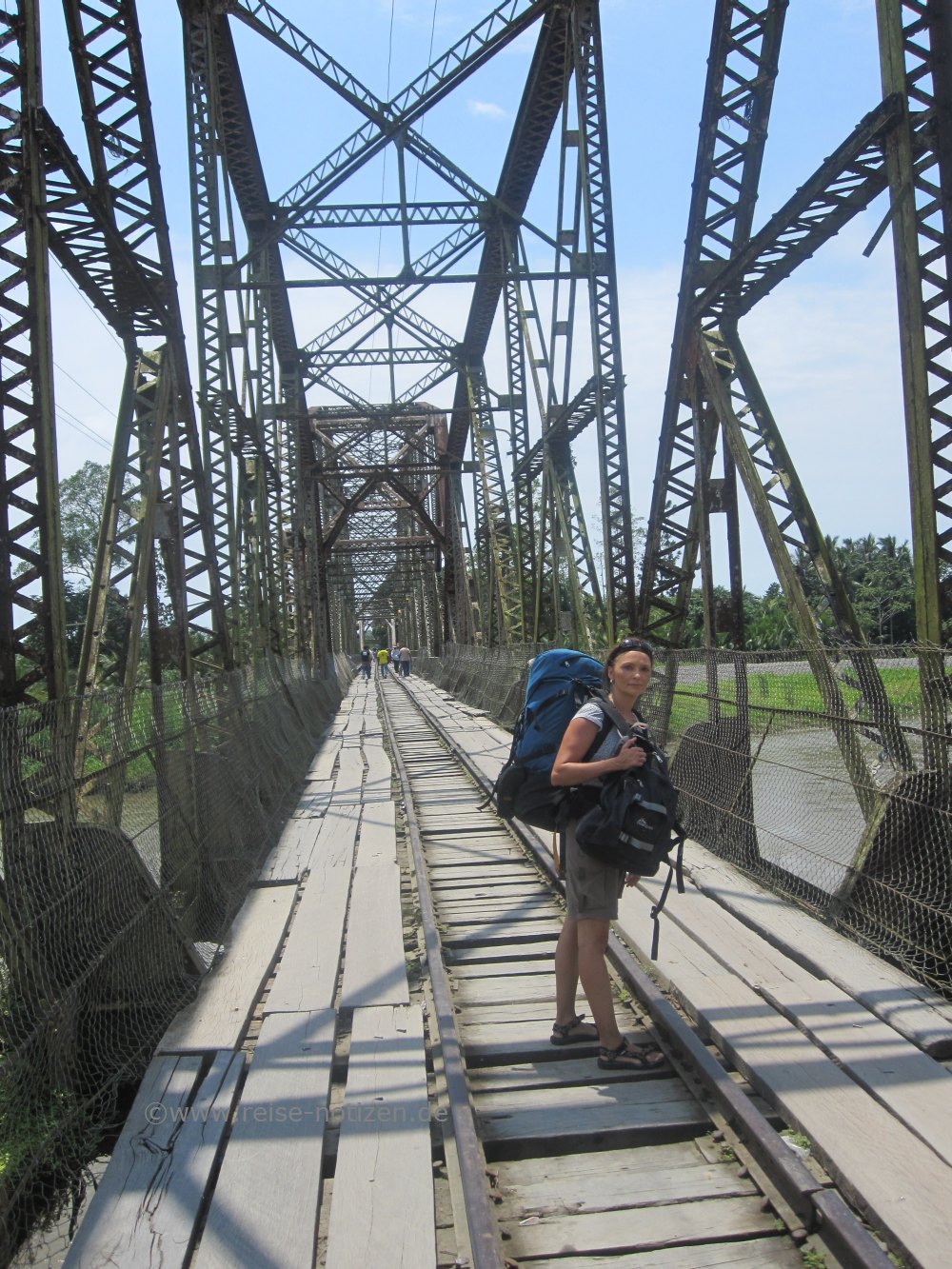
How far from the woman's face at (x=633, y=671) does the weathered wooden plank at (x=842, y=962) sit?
1733 millimetres

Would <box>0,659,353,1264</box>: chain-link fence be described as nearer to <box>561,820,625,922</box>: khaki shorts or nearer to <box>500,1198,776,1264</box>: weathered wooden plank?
<box>500,1198,776,1264</box>: weathered wooden plank

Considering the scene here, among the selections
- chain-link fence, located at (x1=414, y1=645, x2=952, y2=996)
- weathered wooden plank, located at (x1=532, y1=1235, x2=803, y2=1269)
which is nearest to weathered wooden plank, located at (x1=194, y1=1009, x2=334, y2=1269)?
weathered wooden plank, located at (x1=532, y1=1235, x2=803, y2=1269)

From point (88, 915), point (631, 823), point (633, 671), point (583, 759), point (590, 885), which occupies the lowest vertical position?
point (88, 915)

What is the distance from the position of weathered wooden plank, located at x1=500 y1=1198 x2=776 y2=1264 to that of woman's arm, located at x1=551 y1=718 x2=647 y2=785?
144 centimetres

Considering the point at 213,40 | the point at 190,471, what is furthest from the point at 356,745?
the point at 213,40

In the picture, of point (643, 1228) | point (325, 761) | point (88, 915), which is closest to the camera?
point (643, 1228)

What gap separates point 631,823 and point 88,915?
8.37 ft

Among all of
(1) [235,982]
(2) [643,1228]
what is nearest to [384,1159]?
(2) [643,1228]

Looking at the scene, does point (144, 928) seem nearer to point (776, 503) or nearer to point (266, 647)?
point (776, 503)

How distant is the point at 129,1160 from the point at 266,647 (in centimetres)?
1558

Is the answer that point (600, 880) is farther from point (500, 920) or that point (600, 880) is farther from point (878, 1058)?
point (500, 920)

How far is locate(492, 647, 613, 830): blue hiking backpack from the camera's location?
439cm

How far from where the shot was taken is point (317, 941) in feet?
20.1

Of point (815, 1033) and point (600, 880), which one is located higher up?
point (600, 880)
